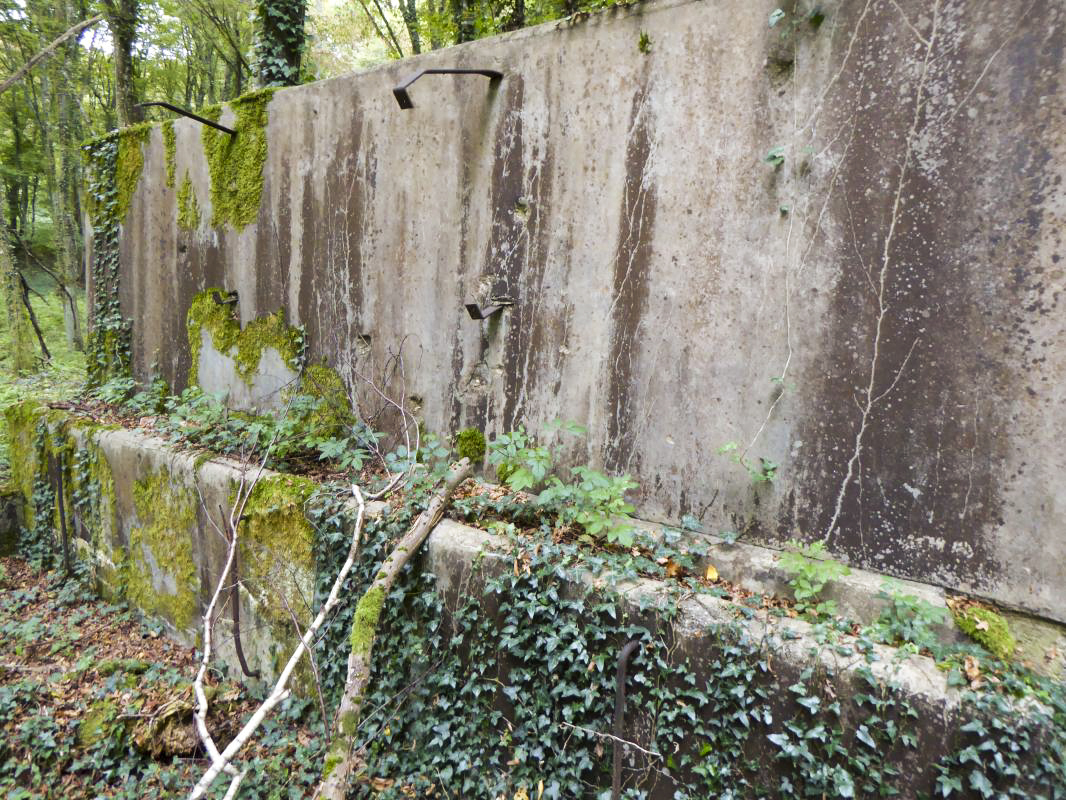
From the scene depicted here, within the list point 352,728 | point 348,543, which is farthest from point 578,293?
point 352,728

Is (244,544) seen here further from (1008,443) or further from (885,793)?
(1008,443)

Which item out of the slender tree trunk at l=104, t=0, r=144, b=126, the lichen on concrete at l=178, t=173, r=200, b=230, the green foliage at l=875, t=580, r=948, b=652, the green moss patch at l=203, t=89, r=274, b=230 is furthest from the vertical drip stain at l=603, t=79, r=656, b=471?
the slender tree trunk at l=104, t=0, r=144, b=126

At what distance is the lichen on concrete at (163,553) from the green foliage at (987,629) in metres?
5.17

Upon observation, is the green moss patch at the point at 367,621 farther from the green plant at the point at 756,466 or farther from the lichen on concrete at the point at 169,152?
the lichen on concrete at the point at 169,152

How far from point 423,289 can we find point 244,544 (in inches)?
93.0

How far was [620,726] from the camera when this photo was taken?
8.24 ft

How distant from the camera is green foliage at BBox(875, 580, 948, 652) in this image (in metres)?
2.44

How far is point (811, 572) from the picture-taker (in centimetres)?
272

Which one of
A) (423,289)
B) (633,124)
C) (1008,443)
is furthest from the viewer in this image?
(423,289)

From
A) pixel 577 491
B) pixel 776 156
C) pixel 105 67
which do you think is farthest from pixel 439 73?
pixel 105 67

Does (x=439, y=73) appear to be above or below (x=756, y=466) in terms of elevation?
above

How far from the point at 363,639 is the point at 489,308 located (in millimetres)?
2152

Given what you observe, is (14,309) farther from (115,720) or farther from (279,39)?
(115,720)

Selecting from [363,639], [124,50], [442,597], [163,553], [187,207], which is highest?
[124,50]
